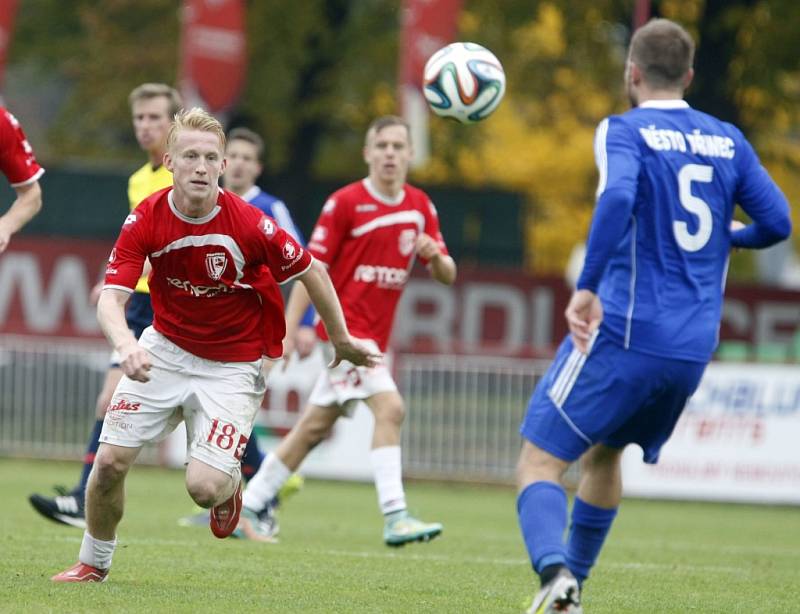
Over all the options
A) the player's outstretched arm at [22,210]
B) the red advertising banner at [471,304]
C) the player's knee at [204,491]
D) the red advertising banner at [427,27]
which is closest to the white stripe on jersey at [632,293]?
the player's knee at [204,491]

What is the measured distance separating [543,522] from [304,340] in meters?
4.30

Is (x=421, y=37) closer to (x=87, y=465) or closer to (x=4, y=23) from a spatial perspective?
(x=4, y=23)

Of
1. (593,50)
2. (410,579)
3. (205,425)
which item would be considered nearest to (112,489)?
(205,425)

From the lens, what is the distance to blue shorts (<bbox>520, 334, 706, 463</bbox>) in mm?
6234

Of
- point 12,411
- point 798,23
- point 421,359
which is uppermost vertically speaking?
point 798,23

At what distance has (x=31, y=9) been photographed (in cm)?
2897

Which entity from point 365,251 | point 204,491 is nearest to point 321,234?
point 365,251

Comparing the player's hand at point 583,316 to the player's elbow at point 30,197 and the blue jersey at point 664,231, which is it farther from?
the player's elbow at point 30,197

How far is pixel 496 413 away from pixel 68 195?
27.2ft

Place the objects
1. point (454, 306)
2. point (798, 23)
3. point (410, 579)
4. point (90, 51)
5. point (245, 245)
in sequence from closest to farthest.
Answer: point (245, 245), point (410, 579), point (454, 306), point (798, 23), point (90, 51)

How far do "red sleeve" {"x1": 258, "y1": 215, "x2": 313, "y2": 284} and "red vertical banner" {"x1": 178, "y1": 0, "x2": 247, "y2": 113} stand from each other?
1490 cm

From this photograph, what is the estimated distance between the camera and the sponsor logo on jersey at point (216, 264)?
6793 millimetres

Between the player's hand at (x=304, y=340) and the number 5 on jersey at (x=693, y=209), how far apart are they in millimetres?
4243

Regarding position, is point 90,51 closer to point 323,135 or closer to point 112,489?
point 323,135
